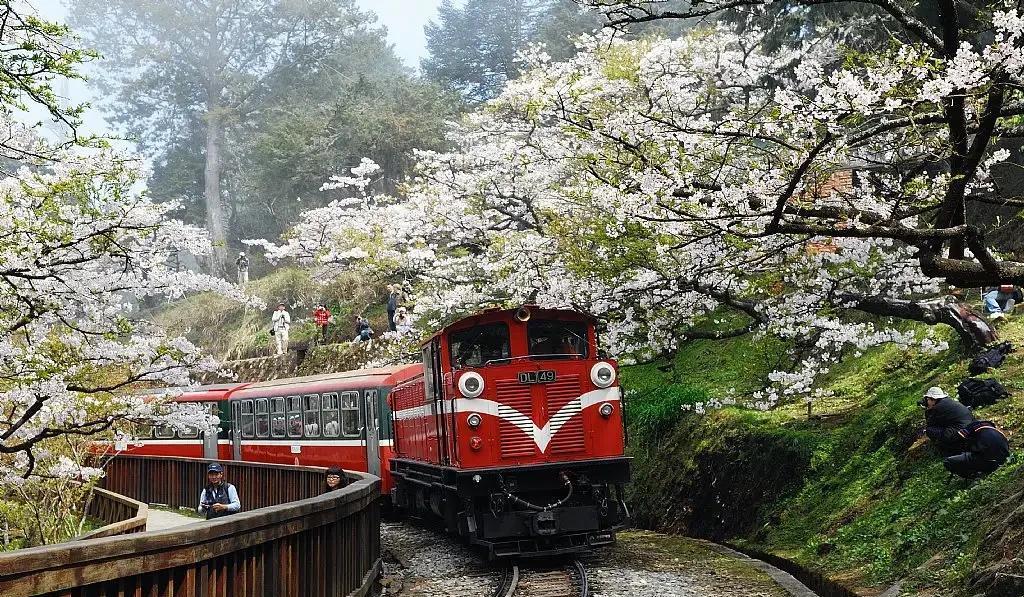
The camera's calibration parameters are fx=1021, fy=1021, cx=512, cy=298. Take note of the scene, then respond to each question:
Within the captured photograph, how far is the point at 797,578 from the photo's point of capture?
1056cm

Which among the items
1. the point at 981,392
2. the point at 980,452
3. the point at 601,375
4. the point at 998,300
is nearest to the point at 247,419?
the point at 601,375

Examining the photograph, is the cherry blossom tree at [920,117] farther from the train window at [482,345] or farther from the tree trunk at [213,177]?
the tree trunk at [213,177]

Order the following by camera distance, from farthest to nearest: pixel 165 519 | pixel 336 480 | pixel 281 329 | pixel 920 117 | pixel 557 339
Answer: pixel 281 329
pixel 165 519
pixel 557 339
pixel 336 480
pixel 920 117

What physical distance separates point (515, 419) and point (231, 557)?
6099 mm

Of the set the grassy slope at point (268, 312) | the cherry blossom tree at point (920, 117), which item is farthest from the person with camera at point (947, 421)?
the grassy slope at point (268, 312)

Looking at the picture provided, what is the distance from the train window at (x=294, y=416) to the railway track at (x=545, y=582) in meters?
9.26

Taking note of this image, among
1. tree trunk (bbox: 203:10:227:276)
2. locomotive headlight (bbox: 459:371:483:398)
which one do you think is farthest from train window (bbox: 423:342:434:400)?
tree trunk (bbox: 203:10:227:276)

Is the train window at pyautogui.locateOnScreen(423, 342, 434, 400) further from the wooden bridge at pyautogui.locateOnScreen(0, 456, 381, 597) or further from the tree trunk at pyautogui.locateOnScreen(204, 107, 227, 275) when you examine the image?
the tree trunk at pyautogui.locateOnScreen(204, 107, 227, 275)

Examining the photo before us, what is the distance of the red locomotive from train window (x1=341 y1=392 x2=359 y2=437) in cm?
612

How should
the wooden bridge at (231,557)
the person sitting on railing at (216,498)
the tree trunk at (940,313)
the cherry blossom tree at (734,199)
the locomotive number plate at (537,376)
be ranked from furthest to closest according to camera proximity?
the tree trunk at (940,313)
the person sitting on railing at (216,498)
the locomotive number plate at (537,376)
the cherry blossom tree at (734,199)
the wooden bridge at (231,557)

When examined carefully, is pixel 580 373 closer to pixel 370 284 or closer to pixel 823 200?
pixel 823 200

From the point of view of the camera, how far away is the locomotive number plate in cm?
1189

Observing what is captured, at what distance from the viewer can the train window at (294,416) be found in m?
20.2

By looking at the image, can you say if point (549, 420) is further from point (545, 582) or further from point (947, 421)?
point (947, 421)
